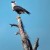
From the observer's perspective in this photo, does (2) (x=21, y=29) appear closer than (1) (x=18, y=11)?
Yes

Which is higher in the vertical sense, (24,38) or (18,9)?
(18,9)

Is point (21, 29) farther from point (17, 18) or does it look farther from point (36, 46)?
point (36, 46)

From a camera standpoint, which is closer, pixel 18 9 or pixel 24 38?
pixel 24 38

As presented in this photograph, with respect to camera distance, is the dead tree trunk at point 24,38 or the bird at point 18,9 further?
the bird at point 18,9

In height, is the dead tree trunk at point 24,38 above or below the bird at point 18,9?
below

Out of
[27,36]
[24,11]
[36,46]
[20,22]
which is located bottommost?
[36,46]

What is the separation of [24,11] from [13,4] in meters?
1.08

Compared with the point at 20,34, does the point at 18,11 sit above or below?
above

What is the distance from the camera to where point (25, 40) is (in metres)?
5.68

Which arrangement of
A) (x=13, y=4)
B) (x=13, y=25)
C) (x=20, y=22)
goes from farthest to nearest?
(x=13, y=4)
(x=13, y=25)
(x=20, y=22)

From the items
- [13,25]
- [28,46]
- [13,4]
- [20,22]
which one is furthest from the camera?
[13,4]

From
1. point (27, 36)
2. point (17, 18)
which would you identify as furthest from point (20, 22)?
point (27, 36)

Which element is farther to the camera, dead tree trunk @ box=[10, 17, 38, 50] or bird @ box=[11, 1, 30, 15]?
bird @ box=[11, 1, 30, 15]

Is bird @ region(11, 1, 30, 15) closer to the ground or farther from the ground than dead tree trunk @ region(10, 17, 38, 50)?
farther from the ground
